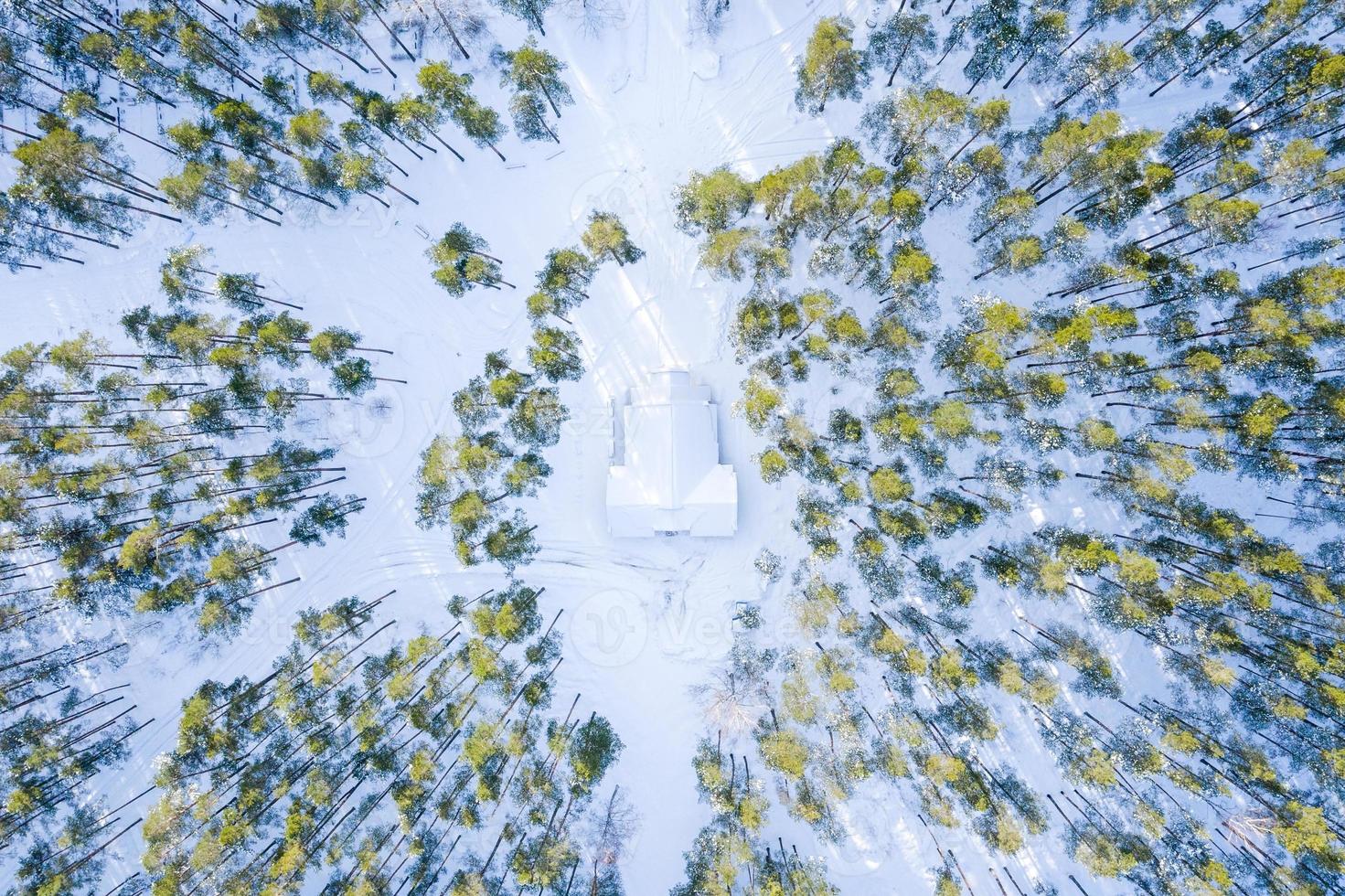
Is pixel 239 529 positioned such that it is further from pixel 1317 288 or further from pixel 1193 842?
pixel 1317 288

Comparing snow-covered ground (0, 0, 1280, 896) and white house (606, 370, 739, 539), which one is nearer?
white house (606, 370, 739, 539)

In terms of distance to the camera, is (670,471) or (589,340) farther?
(589,340)

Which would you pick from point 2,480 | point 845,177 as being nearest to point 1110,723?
point 845,177

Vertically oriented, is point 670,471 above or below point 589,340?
below
